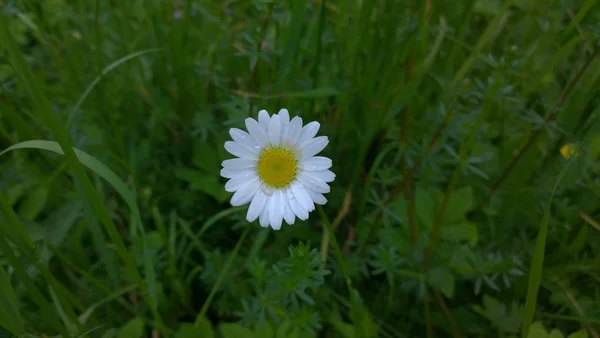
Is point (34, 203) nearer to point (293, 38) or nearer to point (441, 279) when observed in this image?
point (293, 38)

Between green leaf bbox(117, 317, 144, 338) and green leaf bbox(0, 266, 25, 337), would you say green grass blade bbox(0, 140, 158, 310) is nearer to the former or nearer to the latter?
green leaf bbox(117, 317, 144, 338)

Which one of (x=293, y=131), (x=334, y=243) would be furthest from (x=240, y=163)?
(x=334, y=243)

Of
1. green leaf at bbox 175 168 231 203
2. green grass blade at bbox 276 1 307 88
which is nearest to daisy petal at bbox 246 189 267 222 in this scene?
green grass blade at bbox 276 1 307 88

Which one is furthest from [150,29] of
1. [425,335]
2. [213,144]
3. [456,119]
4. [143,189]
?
[425,335]

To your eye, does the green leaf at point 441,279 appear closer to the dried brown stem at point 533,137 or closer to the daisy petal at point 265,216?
the dried brown stem at point 533,137

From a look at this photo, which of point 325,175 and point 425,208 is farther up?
point 325,175

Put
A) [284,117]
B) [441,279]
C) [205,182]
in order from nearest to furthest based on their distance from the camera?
[284,117] → [441,279] → [205,182]
